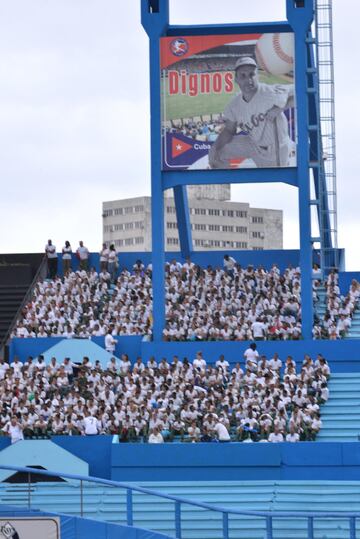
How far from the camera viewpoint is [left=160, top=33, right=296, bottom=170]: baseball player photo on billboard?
49375 millimetres

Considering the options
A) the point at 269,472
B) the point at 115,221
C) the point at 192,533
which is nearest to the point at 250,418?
the point at 269,472

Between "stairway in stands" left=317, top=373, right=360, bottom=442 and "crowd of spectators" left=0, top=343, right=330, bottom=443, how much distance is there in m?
0.47

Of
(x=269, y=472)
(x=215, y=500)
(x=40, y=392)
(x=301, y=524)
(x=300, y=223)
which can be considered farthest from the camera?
(x=300, y=223)

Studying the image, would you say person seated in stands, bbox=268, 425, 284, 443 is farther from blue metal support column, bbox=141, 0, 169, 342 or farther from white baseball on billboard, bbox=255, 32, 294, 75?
white baseball on billboard, bbox=255, 32, 294, 75

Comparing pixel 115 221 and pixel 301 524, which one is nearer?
pixel 301 524

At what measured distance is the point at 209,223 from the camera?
596 ft

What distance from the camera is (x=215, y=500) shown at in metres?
38.6

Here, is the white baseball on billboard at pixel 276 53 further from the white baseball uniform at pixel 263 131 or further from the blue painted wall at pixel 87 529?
the blue painted wall at pixel 87 529

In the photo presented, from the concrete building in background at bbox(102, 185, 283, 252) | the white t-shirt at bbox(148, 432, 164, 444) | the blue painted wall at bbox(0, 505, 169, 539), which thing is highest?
the concrete building in background at bbox(102, 185, 283, 252)

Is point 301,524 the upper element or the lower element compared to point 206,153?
lower

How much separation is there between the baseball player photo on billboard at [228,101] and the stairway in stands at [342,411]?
22.4 feet

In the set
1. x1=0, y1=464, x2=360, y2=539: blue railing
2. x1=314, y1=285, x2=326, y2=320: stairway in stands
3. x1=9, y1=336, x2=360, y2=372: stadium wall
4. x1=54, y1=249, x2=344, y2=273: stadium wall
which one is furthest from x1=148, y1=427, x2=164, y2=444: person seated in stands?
x1=54, y1=249, x2=344, y2=273: stadium wall

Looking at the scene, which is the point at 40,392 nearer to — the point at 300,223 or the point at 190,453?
the point at 190,453

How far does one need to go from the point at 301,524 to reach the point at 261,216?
159 meters
